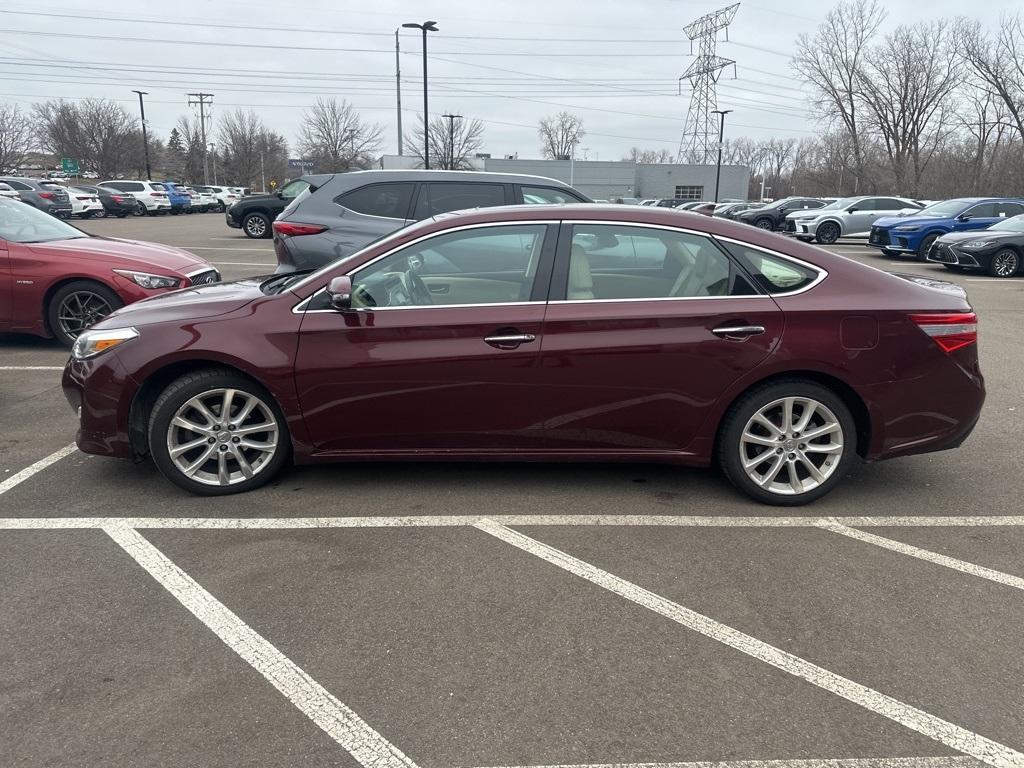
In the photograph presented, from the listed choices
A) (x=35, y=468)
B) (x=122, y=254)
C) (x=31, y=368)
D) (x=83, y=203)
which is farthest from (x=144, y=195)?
(x=35, y=468)

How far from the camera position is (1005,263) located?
1586cm

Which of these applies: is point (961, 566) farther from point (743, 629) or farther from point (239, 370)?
point (239, 370)

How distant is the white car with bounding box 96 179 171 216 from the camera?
3991 centimetres

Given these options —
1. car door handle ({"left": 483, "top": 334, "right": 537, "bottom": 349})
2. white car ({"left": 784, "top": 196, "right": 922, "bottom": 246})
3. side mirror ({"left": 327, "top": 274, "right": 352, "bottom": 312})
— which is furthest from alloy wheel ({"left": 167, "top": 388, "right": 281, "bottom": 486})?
white car ({"left": 784, "top": 196, "right": 922, "bottom": 246})

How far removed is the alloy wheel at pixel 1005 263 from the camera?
621 inches

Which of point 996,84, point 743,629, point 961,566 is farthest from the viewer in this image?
point 996,84

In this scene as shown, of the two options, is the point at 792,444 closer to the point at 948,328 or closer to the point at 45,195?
the point at 948,328

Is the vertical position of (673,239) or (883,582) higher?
(673,239)

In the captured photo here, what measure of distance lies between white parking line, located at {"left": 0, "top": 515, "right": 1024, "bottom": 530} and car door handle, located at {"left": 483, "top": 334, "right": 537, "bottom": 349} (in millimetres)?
898

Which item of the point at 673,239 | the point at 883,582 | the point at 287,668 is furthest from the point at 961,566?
the point at 287,668

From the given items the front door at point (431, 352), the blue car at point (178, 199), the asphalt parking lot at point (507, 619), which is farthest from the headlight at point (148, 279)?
the blue car at point (178, 199)

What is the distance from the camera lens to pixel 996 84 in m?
45.7

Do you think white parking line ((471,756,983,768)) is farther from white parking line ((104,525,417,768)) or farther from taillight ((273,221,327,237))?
taillight ((273,221,327,237))

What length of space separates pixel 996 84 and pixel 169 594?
55.2 metres
